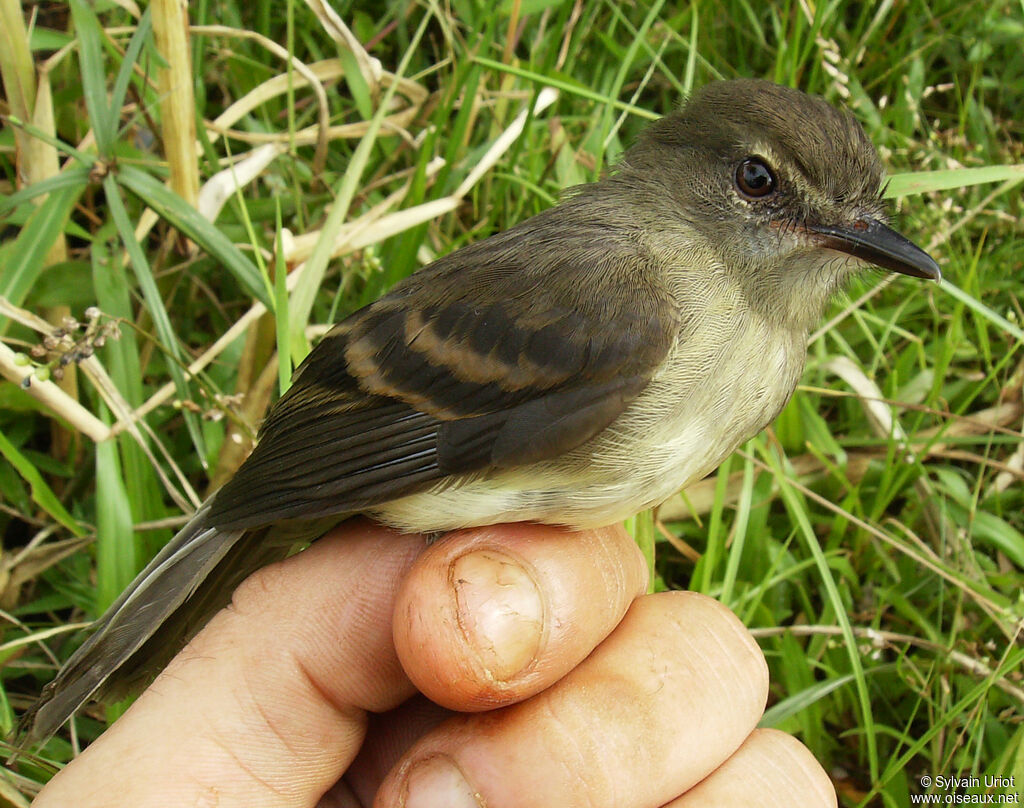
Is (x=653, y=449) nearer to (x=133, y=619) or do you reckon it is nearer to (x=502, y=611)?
(x=502, y=611)

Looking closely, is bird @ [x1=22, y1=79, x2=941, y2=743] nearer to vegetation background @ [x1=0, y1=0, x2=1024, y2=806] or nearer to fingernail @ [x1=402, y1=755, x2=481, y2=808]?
vegetation background @ [x1=0, y1=0, x2=1024, y2=806]

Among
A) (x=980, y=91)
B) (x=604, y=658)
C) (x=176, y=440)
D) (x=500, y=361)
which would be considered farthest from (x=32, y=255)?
(x=980, y=91)

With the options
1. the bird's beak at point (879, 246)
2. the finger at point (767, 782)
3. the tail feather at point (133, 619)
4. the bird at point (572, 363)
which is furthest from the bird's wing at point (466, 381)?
the finger at point (767, 782)

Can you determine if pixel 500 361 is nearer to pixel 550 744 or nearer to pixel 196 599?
pixel 550 744

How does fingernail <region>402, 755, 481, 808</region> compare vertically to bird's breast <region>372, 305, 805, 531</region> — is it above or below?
below

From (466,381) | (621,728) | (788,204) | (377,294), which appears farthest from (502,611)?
(377,294)

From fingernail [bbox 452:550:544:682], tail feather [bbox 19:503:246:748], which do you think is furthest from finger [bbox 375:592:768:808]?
tail feather [bbox 19:503:246:748]

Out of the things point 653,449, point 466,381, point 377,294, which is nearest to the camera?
point 653,449
